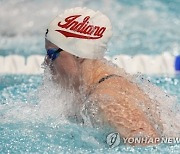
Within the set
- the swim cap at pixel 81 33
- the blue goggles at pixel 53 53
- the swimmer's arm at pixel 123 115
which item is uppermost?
the swim cap at pixel 81 33

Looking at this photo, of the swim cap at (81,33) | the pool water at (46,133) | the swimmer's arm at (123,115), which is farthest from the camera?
the swim cap at (81,33)

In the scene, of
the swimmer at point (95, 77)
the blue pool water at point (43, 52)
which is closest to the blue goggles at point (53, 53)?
the swimmer at point (95, 77)

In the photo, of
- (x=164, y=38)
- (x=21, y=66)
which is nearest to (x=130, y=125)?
(x=21, y=66)

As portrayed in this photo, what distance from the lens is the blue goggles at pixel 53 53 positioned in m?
2.22

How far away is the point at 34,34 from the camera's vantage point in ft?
15.4

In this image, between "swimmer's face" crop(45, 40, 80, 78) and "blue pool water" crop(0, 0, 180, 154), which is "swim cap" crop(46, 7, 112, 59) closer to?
"swimmer's face" crop(45, 40, 80, 78)

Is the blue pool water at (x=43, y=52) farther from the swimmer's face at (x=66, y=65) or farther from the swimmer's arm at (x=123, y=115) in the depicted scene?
the swimmer's face at (x=66, y=65)

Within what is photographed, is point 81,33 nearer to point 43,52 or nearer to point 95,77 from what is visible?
point 95,77

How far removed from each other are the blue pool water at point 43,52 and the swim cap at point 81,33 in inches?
9.4

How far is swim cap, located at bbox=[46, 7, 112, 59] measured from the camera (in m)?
2.28

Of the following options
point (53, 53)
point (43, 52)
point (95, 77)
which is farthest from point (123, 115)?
point (43, 52)

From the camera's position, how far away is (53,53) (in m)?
2.24

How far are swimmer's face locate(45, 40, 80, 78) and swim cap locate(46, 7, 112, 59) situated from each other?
0.03m

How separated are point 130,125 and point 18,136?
24.5 inches
